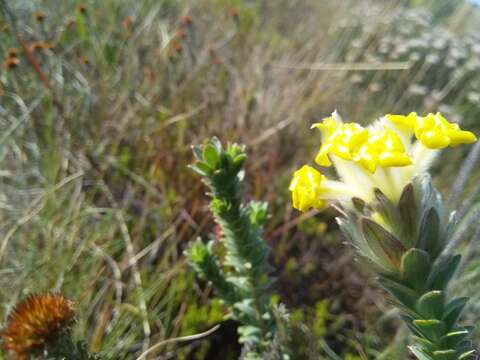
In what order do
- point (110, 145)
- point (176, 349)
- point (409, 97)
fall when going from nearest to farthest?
point (176, 349), point (110, 145), point (409, 97)

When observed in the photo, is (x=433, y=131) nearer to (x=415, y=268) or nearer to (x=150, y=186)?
(x=415, y=268)

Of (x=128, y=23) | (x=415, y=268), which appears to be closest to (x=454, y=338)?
(x=415, y=268)


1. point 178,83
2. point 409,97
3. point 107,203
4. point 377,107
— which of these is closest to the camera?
point 107,203

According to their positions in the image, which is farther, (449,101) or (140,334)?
(449,101)

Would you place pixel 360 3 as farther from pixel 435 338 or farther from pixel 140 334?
pixel 435 338

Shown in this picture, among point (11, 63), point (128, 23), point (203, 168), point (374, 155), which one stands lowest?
point (11, 63)

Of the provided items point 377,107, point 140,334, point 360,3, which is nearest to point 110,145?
point 140,334
